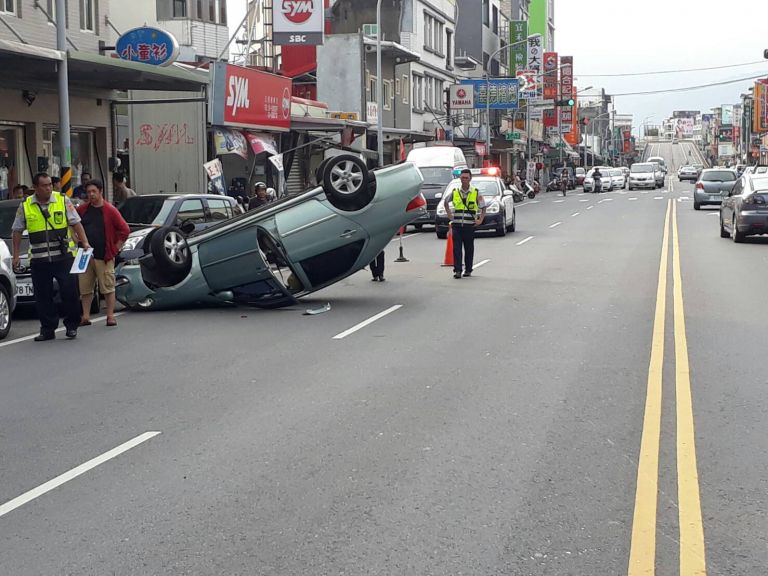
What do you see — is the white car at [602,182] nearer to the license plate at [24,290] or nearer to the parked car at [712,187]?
the parked car at [712,187]

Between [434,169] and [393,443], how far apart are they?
88.9 ft

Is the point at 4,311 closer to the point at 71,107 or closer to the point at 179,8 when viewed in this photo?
the point at 71,107

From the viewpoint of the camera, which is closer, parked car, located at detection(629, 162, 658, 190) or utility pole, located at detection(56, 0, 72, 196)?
utility pole, located at detection(56, 0, 72, 196)

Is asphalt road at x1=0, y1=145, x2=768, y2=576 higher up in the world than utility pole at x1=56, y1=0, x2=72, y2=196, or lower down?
lower down

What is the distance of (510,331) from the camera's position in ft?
39.2

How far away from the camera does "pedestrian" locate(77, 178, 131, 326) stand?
13.1 metres

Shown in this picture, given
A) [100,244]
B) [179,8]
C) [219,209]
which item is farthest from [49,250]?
[179,8]

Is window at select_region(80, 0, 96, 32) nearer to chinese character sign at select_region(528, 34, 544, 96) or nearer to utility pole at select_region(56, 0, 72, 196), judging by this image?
utility pole at select_region(56, 0, 72, 196)

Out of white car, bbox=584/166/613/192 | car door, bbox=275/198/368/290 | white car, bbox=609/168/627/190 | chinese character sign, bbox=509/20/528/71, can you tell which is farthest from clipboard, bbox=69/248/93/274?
chinese character sign, bbox=509/20/528/71

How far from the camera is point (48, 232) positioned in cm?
1195

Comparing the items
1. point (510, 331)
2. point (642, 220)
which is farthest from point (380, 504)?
point (642, 220)

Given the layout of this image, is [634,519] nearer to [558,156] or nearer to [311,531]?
[311,531]

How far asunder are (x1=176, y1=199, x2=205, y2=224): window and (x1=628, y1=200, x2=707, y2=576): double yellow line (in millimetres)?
8091

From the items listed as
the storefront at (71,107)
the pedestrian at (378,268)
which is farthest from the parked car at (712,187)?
the pedestrian at (378,268)
